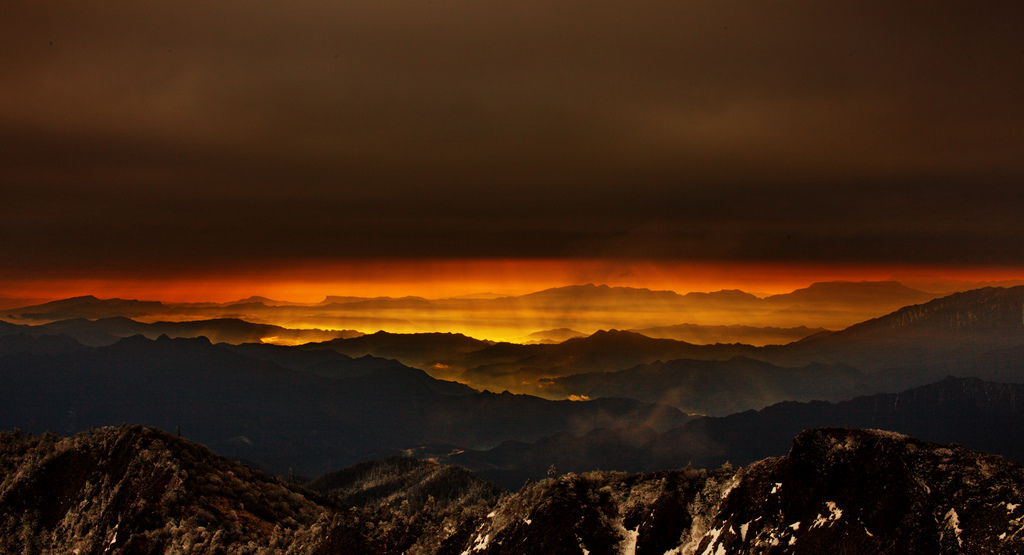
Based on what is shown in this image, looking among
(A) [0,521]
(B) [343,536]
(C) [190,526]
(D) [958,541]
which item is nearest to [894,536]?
(D) [958,541]

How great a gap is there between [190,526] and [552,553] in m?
47.4


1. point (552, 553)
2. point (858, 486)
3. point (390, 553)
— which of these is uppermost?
point (858, 486)

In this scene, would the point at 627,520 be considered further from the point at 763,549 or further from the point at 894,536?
the point at 894,536

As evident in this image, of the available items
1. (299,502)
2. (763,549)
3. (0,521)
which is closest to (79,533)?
(0,521)

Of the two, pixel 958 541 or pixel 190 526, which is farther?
pixel 190 526

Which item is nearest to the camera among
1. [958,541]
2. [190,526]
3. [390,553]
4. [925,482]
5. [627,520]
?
[958,541]

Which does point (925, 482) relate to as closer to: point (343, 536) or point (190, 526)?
point (343, 536)

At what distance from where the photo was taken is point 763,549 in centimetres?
4422

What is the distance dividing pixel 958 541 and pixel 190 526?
74.3m

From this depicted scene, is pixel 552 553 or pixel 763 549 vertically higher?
pixel 763 549

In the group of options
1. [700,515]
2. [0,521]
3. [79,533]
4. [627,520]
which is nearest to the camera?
[700,515]

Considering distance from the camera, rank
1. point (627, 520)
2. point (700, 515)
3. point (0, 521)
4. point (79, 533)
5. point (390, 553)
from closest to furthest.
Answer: point (700, 515) < point (627, 520) < point (390, 553) < point (79, 533) < point (0, 521)

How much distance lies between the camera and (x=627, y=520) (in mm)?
55938

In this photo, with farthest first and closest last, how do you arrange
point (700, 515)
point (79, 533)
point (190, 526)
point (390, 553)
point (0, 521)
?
point (0, 521) → point (79, 533) → point (190, 526) → point (390, 553) → point (700, 515)
